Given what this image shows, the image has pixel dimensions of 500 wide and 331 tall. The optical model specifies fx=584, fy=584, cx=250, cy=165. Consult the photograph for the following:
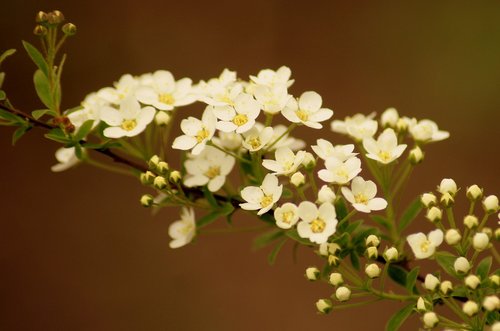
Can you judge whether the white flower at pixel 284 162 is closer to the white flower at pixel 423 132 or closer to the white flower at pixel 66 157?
the white flower at pixel 423 132

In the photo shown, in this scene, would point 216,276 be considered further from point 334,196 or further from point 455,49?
point 334,196

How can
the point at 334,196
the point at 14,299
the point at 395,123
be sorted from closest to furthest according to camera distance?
1. the point at 334,196
2. the point at 395,123
3. the point at 14,299

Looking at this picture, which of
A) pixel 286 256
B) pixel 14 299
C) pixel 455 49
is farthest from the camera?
pixel 455 49

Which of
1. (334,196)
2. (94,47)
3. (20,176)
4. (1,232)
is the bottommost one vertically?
(1,232)

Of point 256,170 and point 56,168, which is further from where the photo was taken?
point 56,168

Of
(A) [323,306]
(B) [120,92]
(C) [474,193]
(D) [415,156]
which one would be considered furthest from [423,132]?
(B) [120,92]

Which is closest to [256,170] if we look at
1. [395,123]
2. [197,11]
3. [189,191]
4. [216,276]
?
[189,191]

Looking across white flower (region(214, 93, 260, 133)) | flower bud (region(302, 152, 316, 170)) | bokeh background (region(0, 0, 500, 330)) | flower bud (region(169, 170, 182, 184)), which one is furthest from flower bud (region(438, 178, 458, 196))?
bokeh background (region(0, 0, 500, 330))

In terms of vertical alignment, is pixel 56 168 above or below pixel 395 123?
below

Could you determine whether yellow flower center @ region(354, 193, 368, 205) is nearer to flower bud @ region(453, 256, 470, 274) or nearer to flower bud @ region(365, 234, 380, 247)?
flower bud @ region(365, 234, 380, 247)
